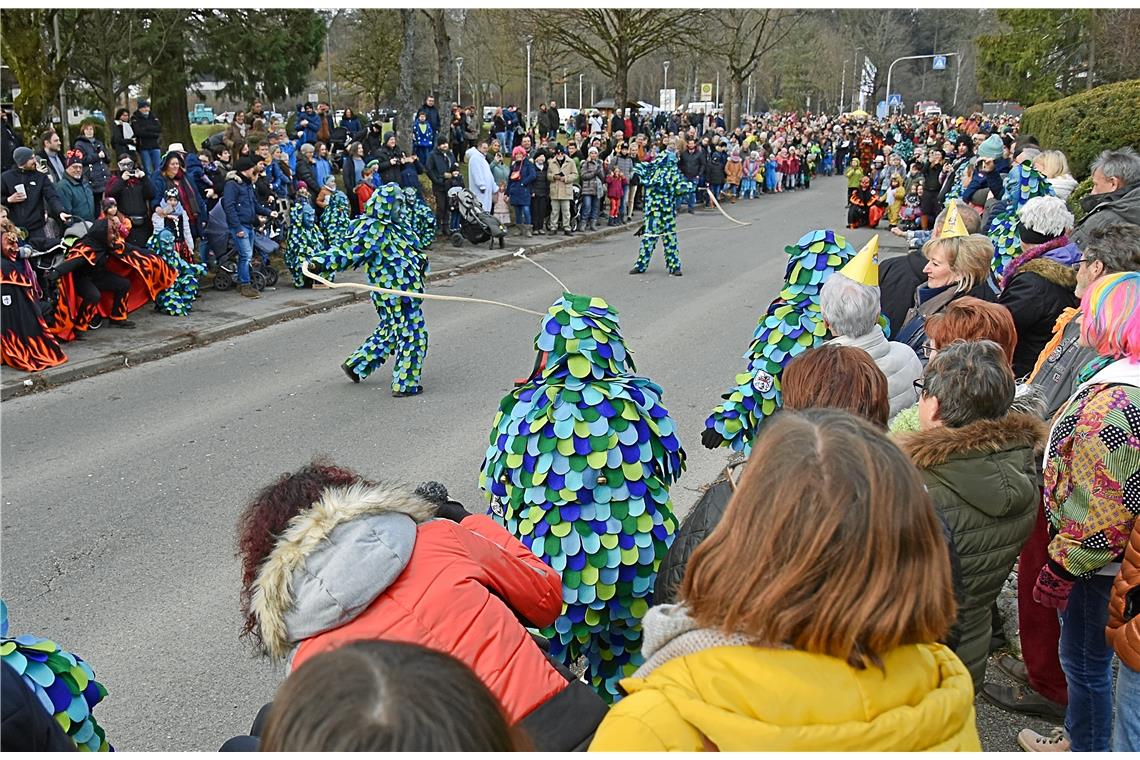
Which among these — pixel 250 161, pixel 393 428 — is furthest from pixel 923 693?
pixel 250 161

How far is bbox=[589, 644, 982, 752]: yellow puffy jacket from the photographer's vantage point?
151cm

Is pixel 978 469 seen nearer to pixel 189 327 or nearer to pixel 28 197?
pixel 189 327

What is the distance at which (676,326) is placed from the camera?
11.0 m

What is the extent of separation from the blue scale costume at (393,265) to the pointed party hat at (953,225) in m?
4.23

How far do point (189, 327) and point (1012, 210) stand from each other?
8.55m

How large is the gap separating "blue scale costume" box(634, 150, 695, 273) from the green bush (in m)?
6.54

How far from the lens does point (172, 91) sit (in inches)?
894

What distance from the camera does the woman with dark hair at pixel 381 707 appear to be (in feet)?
4.00

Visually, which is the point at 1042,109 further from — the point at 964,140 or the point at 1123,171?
the point at 1123,171

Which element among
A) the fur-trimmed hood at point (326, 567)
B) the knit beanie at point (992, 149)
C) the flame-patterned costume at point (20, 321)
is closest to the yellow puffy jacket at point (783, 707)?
the fur-trimmed hood at point (326, 567)

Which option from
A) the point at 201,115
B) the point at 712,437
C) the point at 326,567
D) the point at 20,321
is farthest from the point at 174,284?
the point at 201,115

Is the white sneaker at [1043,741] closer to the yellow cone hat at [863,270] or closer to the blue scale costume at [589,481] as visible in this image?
the blue scale costume at [589,481]

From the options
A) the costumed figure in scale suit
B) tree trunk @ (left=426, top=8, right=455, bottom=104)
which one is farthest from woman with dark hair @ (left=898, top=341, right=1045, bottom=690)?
tree trunk @ (left=426, top=8, right=455, bottom=104)

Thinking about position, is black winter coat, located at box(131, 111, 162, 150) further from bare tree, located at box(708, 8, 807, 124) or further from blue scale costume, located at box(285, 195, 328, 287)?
bare tree, located at box(708, 8, 807, 124)
